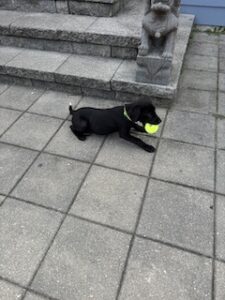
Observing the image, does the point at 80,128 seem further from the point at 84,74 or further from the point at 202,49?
the point at 202,49

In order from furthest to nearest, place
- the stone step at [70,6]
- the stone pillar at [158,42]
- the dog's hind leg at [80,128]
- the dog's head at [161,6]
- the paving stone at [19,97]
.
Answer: the stone step at [70,6], the paving stone at [19,97], the dog's hind leg at [80,128], the stone pillar at [158,42], the dog's head at [161,6]

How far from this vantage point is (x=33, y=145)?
140 inches

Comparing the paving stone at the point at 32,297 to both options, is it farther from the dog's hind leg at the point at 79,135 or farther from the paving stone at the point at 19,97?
the paving stone at the point at 19,97

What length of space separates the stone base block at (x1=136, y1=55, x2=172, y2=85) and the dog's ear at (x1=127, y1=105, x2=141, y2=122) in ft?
3.17

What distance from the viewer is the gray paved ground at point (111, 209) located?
89.6 inches

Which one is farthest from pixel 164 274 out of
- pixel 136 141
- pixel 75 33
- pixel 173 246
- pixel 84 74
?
pixel 75 33

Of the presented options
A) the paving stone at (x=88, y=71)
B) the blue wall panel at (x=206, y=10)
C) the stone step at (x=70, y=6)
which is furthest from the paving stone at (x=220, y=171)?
the blue wall panel at (x=206, y=10)

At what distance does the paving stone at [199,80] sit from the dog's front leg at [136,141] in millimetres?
1620

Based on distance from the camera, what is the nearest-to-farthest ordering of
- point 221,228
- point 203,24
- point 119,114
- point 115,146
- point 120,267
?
point 120,267
point 221,228
point 119,114
point 115,146
point 203,24

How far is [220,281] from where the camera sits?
2.25m

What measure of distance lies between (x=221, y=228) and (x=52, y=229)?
1.52 metres

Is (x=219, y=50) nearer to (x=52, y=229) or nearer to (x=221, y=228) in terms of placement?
(x=221, y=228)

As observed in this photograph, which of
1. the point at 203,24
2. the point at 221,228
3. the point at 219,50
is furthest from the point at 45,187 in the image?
the point at 203,24

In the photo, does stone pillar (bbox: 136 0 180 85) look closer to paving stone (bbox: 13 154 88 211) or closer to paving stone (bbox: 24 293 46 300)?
paving stone (bbox: 13 154 88 211)
